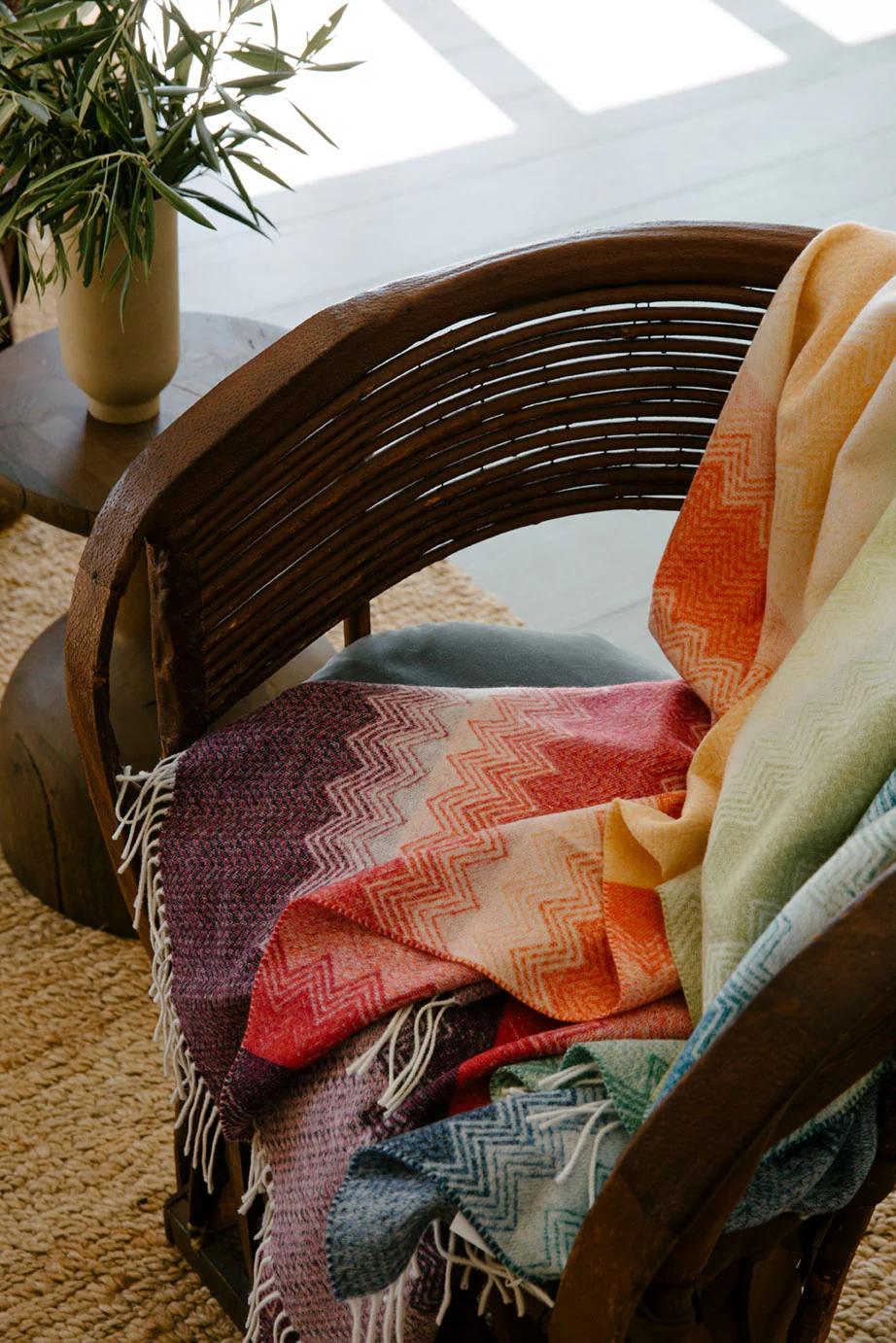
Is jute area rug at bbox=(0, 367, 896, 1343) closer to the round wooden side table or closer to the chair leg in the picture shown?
the round wooden side table

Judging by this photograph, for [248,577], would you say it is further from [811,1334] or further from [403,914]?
[811,1334]

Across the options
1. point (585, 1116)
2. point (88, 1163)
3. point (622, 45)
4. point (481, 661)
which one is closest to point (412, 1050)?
point (585, 1116)

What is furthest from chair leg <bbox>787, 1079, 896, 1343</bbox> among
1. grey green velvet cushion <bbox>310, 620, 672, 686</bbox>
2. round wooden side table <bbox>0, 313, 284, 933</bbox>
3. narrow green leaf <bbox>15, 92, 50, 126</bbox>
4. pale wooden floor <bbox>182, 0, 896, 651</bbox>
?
pale wooden floor <bbox>182, 0, 896, 651</bbox>

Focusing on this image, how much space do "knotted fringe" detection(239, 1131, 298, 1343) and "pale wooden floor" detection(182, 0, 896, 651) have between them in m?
1.18

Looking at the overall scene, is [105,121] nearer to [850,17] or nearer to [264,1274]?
[264,1274]

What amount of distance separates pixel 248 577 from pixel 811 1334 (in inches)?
Answer: 22.2

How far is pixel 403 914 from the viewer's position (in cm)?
83

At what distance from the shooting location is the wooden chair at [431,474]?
0.81 metres

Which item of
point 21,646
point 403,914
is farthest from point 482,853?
point 21,646

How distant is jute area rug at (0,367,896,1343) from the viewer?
3.59ft

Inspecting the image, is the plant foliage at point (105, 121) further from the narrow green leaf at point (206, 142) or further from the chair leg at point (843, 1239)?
the chair leg at point (843, 1239)

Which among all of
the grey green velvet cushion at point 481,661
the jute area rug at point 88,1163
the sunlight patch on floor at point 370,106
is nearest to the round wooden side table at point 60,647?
the jute area rug at point 88,1163

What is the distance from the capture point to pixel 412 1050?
78 centimetres

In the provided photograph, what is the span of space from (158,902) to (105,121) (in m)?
0.55
